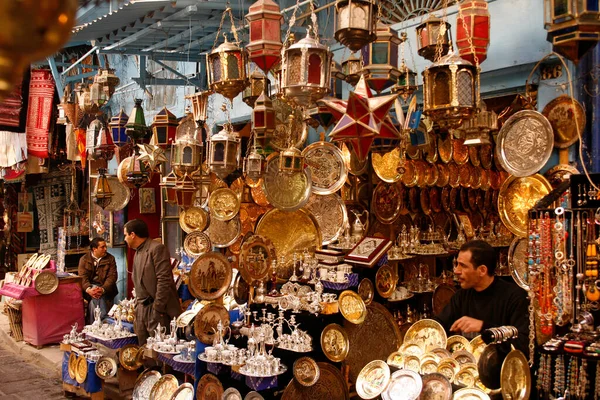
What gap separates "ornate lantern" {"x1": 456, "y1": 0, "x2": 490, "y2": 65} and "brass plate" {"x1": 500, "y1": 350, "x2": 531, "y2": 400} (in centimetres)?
178

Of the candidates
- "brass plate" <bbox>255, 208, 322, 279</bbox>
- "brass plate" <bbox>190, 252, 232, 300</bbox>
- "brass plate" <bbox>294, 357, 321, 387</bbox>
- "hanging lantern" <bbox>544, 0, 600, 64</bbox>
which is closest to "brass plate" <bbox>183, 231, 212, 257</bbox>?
"brass plate" <bbox>255, 208, 322, 279</bbox>

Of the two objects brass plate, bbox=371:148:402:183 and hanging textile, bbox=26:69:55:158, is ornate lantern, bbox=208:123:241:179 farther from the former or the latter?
hanging textile, bbox=26:69:55:158

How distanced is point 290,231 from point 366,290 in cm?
115

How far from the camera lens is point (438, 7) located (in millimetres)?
5059

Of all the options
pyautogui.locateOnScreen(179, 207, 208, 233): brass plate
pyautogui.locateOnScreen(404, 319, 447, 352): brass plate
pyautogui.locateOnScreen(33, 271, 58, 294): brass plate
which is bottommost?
pyautogui.locateOnScreen(33, 271, 58, 294): brass plate

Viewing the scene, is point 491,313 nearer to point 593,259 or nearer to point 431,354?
point 431,354

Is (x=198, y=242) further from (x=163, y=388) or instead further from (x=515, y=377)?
(x=515, y=377)

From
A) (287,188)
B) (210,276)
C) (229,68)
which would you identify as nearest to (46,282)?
(210,276)

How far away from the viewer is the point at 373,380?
3.21 metres

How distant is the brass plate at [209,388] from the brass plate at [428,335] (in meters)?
1.46

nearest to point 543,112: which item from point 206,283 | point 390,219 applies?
point 390,219

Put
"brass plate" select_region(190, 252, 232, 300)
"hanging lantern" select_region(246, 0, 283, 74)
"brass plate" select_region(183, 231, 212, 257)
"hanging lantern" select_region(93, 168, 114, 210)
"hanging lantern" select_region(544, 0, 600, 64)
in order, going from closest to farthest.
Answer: "hanging lantern" select_region(544, 0, 600, 64)
"hanging lantern" select_region(246, 0, 283, 74)
"brass plate" select_region(190, 252, 232, 300)
"brass plate" select_region(183, 231, 212, 257)
"hanging lantern" select_region(93, 168, 114, 210)

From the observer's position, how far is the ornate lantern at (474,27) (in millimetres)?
3625

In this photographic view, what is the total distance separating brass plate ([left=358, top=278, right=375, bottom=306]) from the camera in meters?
5.40
